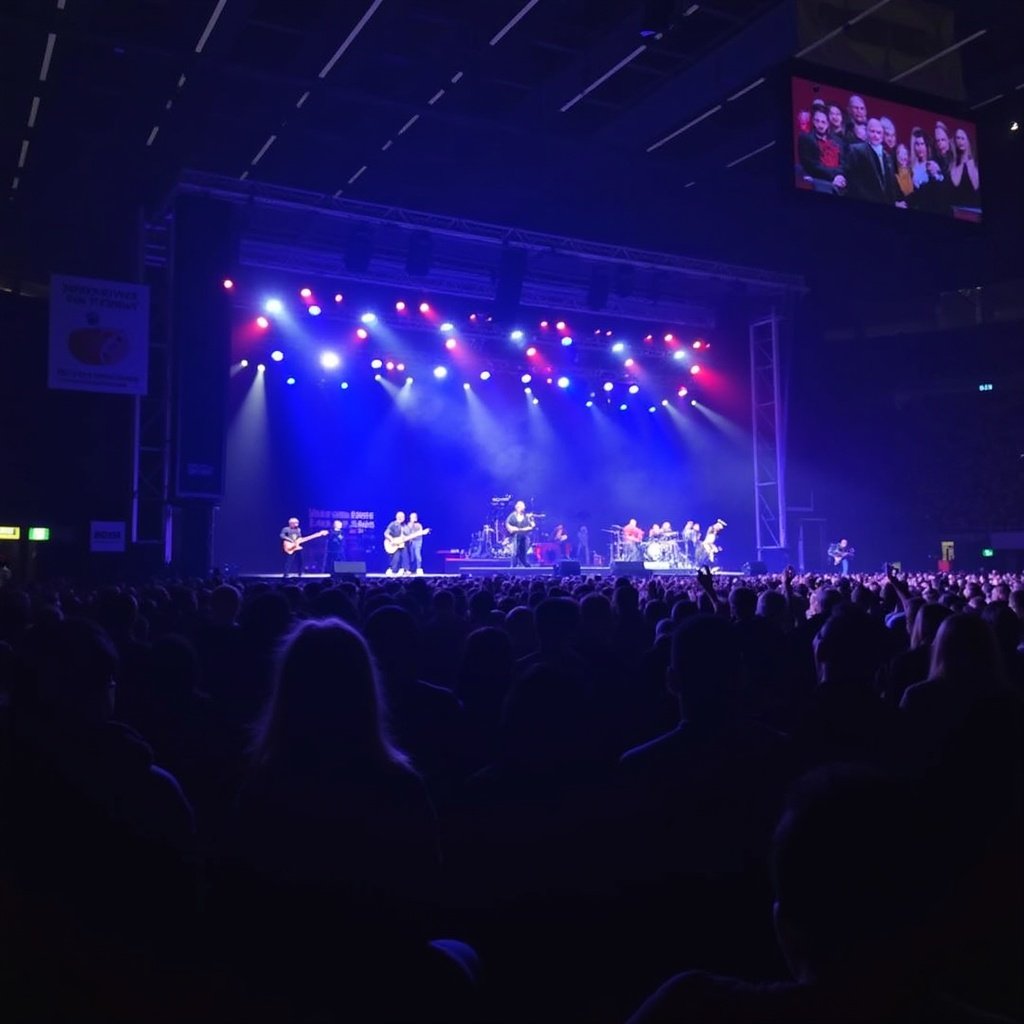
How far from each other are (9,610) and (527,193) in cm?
1548

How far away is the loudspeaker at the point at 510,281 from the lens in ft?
63.1

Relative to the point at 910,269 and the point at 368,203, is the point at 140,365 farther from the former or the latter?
the point at 910,269

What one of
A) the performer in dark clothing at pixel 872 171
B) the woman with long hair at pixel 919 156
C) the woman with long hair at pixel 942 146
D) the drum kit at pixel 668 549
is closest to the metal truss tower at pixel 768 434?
the drum kit at pixel 668 549

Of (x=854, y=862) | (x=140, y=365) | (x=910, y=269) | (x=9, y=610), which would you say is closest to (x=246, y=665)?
(x=9, y=610)

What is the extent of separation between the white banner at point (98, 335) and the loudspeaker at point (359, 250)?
4.00 metres

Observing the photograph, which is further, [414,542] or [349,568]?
[414,542]

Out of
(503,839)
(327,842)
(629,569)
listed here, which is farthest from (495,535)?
(327,842)

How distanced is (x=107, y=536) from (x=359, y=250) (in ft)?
23.9

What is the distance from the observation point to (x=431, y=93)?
637 inches

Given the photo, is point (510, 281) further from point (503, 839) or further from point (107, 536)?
point (503, 839)

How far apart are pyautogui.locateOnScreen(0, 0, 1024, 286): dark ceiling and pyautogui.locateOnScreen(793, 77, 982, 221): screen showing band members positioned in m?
0.65

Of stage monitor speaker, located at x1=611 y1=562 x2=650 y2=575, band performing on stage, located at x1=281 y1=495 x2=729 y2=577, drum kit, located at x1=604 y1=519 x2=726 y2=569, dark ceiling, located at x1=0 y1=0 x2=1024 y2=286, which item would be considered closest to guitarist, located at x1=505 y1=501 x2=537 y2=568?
band performing on stage, located at x1=281 y1=495 x2=729 y2=577

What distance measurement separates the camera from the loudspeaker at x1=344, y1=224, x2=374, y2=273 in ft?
58.7

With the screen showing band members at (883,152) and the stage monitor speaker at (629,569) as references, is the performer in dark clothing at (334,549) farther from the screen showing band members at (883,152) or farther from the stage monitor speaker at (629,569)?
the screen showing band members at (883,152)
